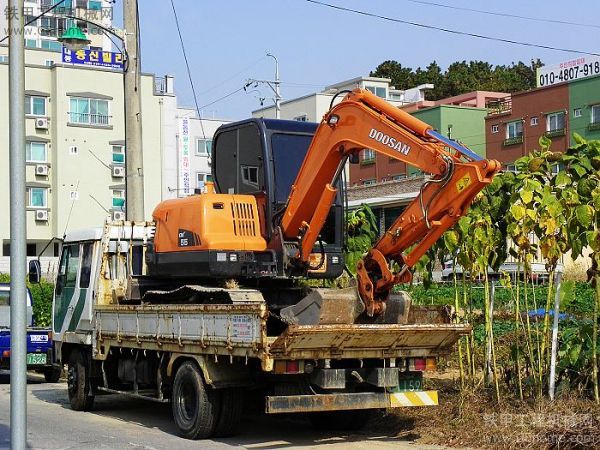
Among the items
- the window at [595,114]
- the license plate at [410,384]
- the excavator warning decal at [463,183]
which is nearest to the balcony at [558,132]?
the window at [595,114]

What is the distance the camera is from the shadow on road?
38.7ft

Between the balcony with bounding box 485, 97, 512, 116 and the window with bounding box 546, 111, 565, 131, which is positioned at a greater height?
the balcony with bounding box 485, 97, 512, 116

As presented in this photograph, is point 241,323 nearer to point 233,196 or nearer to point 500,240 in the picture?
point 233,196

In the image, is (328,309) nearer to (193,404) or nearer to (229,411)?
(229,411)

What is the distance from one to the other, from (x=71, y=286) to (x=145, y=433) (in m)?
3.95

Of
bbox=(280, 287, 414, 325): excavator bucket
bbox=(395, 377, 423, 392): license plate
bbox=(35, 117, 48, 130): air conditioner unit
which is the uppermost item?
bbox=(35, 117, 48, 130): air conditioner unit

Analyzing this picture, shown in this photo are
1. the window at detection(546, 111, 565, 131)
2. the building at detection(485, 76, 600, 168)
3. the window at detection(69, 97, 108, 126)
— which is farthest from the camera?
the window at detection(69, 97, 108, 126)

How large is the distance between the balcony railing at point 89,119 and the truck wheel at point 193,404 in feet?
143

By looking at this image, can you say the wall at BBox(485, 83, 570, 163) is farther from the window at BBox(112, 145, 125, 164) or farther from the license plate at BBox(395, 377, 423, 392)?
the license plate at BBox(395, 377, 423, 392)

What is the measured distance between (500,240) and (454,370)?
4.29 m

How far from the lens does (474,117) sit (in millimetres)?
57938

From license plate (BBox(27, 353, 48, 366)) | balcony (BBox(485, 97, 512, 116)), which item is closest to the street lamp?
license plate (BBox(27, 353, 48, 366))

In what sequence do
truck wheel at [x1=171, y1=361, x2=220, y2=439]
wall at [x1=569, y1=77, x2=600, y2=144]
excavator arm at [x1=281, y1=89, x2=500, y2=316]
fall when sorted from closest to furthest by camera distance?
excavator arm at [x1=281, y1=89, x2=500, y2=316] → truck wheel at [x1=171, y1=361, x2=220, y2=439] → wall at [x1=569, y1=77, x2=600, y2=144]

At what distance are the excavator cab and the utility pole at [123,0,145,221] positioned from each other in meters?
5.49
